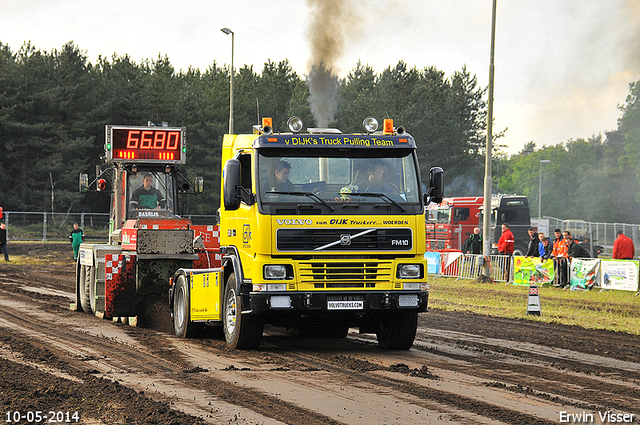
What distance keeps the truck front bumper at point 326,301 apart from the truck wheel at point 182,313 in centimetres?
222

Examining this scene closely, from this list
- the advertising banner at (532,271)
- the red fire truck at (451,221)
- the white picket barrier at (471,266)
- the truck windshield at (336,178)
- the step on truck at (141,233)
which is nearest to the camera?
the truck windshield at (336,178)

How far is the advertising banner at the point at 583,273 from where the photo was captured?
2406 centimetres

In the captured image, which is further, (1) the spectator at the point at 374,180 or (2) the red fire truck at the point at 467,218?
(2) the red fire truck at the point at 467,218

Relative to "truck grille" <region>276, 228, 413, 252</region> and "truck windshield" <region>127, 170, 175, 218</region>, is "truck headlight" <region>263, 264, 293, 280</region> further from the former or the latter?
"truck windshield" <region>127, 170, 175, 218</region>

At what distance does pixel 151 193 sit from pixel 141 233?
9.61 feet

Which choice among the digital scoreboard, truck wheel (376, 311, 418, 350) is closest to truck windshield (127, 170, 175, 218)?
the digital scoreboard

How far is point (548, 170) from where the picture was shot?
121125mm

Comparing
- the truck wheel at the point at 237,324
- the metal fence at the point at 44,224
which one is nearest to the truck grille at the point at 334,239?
the truck wheel at the point at 237,324

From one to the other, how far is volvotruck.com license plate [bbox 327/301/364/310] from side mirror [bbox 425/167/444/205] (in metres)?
1.70

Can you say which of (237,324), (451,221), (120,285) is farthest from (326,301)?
(451,221)

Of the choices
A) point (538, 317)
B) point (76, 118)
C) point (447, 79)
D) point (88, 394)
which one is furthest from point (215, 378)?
point (447, 79)

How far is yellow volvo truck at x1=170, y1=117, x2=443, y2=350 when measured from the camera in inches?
404

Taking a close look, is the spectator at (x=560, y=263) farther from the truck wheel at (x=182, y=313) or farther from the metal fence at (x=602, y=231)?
the metal fence at (x=602, y=231)

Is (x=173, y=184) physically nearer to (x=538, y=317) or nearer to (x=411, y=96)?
(x=538, y=317)
